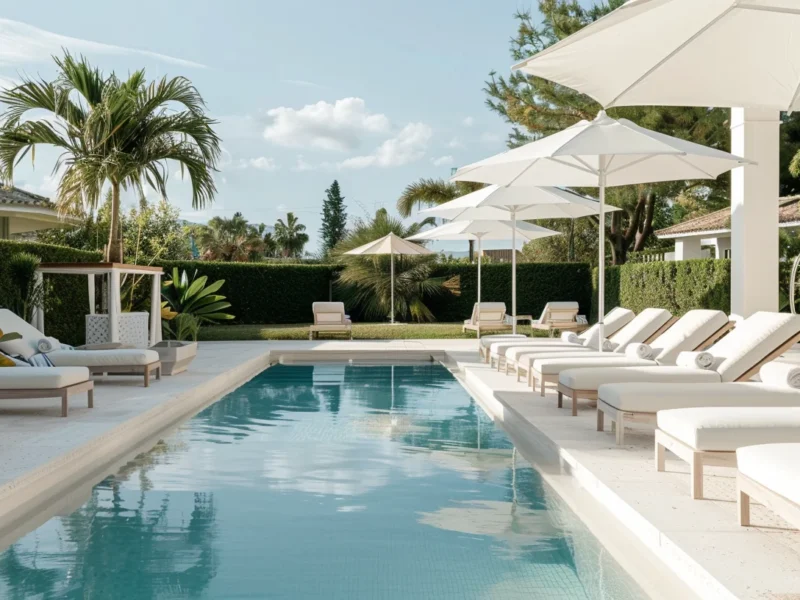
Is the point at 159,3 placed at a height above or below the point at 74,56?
above

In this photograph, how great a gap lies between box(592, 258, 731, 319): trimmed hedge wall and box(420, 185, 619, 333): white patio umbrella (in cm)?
358

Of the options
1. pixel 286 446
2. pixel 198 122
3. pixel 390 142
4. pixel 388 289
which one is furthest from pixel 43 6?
pixel 390 142

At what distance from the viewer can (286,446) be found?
7.14 meters

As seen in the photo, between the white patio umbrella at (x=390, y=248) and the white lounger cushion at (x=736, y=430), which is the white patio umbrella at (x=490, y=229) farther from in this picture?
the white lounger cushion at (x=736, y=430)

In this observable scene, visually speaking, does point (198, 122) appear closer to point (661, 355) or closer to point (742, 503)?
point (661, 355)

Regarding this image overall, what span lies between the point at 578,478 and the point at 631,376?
1886 mm

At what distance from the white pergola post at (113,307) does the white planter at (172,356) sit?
0.98 meters

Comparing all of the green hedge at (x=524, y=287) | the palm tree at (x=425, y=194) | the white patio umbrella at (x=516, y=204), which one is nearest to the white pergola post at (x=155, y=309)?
the white patio umbrella at (x=516, y=204)

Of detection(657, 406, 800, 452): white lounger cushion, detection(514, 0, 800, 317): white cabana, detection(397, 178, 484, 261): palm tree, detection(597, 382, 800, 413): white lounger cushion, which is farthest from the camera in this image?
detection(397, 178, 484, 261): palm tree

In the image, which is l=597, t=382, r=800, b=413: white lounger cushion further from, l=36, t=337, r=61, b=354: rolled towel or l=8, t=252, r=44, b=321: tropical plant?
l=8, t=252, r=44, b=321: tropical plant

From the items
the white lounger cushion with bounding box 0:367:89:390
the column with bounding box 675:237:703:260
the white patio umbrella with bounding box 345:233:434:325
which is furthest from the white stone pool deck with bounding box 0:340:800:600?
the column with bounding box 675:237:703:260

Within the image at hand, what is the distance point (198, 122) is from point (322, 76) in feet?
63.6

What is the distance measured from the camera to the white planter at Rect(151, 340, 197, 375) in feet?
35.7

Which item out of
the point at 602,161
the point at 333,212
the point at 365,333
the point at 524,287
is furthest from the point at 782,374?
the point at 333,212
